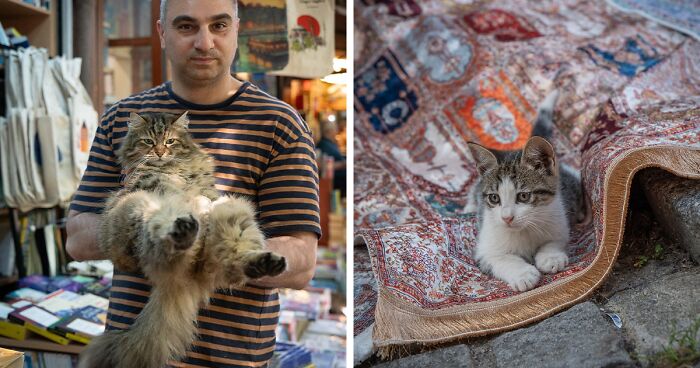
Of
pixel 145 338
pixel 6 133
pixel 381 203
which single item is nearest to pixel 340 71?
pixel 381 203

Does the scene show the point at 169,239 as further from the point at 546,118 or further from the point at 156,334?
the point at 546,118

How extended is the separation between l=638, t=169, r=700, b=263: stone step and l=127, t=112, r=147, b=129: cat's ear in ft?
3.53

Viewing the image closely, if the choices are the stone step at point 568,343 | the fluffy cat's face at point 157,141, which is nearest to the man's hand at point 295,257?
the fluffy cat's face at point 157,141

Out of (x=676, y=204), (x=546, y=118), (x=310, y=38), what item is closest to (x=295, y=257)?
(x=676, y=204)

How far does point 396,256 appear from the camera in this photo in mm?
1357

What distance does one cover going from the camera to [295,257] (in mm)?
964

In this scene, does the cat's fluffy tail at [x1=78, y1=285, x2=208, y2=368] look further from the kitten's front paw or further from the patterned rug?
the kitten's front paw

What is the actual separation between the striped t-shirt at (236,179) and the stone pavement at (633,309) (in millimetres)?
347

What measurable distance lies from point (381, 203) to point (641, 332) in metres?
0.92

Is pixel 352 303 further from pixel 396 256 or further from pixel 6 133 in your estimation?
pixel 6 133

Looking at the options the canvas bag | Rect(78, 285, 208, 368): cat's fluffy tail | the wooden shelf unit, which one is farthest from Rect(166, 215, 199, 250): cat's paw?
the wooden shelf unit

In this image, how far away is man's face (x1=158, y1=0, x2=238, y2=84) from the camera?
3.06 ft

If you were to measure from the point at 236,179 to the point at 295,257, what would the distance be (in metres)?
0.17

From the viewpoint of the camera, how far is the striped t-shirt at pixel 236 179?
0.95 meters
